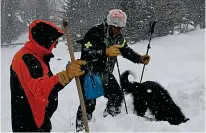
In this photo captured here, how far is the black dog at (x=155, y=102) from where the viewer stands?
5480 millimetres

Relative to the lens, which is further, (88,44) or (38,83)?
(88,44)

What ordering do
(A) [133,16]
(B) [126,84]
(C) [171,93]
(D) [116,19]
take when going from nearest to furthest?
(D) [116,19]
(B) [126,84]
(C) [171,93]
(A) [133,16]

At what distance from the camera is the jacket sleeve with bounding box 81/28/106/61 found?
5016 mm

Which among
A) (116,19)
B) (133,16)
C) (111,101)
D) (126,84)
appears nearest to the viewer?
(116,19)

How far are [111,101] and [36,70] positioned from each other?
2.90 m

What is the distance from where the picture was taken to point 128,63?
13789mm

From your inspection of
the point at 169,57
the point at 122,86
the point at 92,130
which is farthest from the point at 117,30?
the point at 169,57

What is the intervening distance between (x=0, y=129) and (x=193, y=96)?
3.69m

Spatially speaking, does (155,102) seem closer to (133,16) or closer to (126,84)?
(126,84)

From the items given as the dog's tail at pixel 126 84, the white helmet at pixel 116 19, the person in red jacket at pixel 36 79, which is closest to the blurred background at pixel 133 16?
the dog's tail at pixel 126 84

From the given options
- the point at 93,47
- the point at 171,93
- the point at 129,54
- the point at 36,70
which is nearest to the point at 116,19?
the point at 93,47

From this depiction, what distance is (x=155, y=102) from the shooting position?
5.60 metres

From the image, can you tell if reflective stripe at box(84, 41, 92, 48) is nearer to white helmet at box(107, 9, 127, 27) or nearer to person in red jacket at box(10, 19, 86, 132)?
white helmet at box(107, 9, 127, 27)

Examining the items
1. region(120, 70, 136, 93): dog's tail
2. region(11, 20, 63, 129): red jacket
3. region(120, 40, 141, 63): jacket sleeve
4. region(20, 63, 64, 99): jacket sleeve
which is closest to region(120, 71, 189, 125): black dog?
region(120, 70, 136, 93): dog's tail
